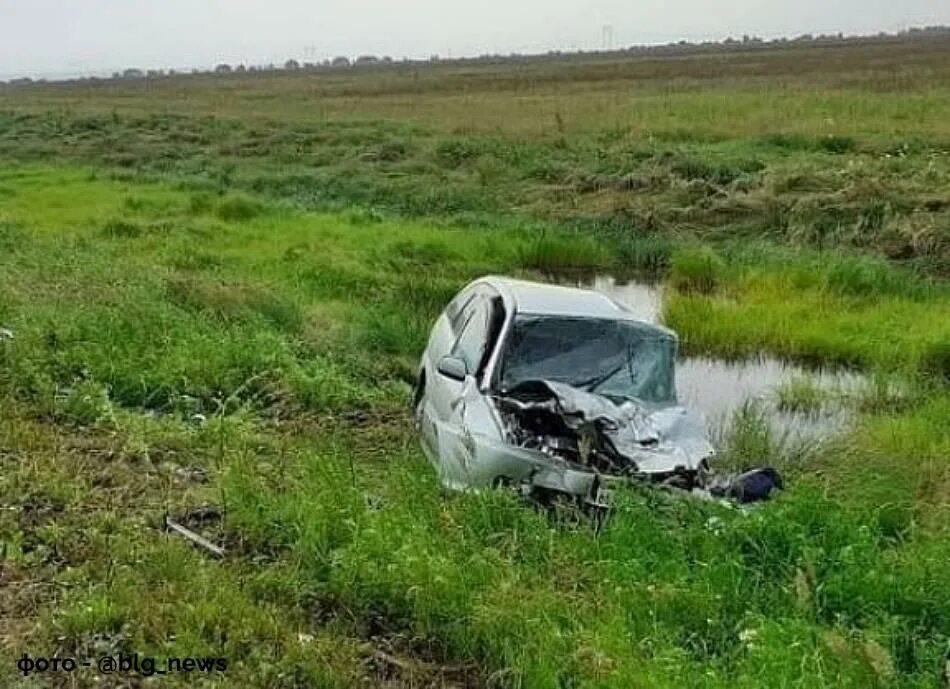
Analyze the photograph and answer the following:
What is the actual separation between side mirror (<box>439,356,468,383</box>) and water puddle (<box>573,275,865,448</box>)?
8.57 feet

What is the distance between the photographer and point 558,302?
8.83 metres

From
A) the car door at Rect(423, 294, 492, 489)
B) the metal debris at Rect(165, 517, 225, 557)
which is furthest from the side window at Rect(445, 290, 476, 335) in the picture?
the metal debris at Rect(165, 517, 225, 557)

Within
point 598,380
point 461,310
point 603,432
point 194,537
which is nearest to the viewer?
point 194,537

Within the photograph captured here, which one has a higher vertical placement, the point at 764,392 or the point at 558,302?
the point at 558,302

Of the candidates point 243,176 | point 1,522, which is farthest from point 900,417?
point 243,176

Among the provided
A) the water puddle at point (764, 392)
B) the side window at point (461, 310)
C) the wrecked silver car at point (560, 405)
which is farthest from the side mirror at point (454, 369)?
the water puddle at point (764, 392)

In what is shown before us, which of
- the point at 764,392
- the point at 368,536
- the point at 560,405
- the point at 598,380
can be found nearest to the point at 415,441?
the point at 598,380

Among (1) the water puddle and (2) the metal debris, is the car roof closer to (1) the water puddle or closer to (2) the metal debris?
(1) the water puddle

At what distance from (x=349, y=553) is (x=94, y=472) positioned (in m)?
2.57

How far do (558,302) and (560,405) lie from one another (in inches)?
56.1

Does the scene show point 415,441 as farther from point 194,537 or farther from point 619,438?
point 194,537

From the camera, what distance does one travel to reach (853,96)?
130 ft

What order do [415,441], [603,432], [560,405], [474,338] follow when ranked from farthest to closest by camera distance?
[415,441] → [474,338] → [560,405] → [603,432]

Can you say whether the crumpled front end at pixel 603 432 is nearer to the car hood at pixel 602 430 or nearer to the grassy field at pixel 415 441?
the car hood at pixel 602 430
